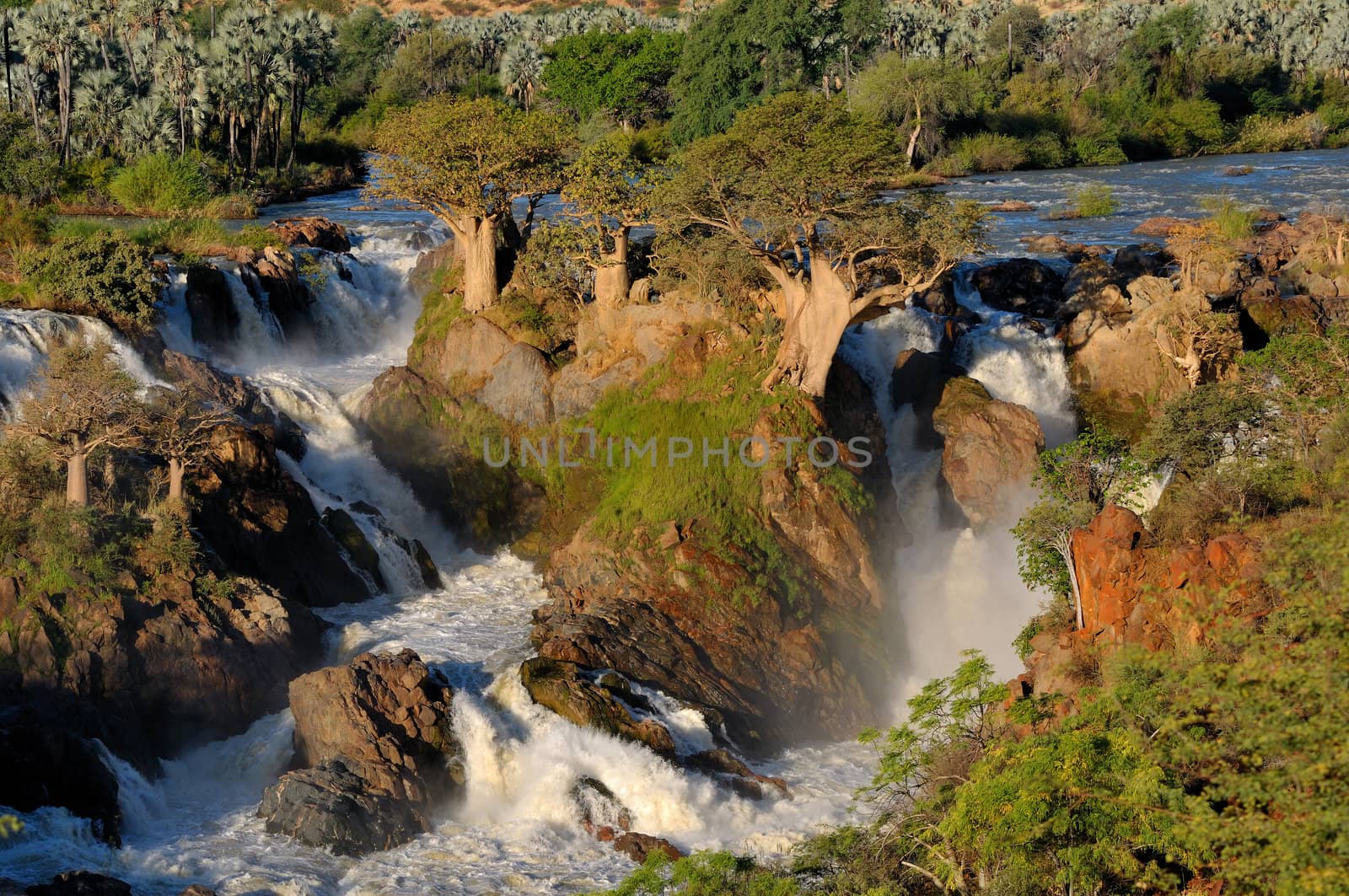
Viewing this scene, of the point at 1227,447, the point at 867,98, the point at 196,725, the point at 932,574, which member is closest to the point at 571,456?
the point at 932,574

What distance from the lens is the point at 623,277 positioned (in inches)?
1507

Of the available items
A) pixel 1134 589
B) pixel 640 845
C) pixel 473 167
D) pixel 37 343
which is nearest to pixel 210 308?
pixel 37 343

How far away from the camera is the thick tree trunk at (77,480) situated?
95.3 ft

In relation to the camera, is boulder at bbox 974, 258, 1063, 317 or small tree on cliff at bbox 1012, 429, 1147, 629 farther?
boulder at bbox 974, 258, 1063, 317

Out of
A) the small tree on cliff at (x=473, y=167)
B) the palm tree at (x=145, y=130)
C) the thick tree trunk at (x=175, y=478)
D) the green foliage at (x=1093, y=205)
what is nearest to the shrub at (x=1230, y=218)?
the green foliage at (x=1093, y=205)

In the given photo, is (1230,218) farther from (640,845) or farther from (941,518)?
(640,845)

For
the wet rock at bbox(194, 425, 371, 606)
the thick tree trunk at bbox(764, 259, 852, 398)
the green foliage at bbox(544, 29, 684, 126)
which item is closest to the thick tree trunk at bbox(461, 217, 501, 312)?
the wet rock at bbox(194, 425, 371, 606)

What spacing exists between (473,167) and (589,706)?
18.7 meters

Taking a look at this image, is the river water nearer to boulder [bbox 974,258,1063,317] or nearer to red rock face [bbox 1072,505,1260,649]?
boulder [bbox 974,258,1063,317]

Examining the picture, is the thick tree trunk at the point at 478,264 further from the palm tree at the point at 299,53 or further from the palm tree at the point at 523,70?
the palm tree at the point at 523,70

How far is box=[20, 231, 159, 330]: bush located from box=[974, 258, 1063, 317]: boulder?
89.5ft

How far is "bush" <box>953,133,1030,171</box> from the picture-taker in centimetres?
8725

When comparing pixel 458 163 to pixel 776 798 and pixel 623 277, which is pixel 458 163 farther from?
pixel 776 798

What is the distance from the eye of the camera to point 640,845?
25.0 metres
